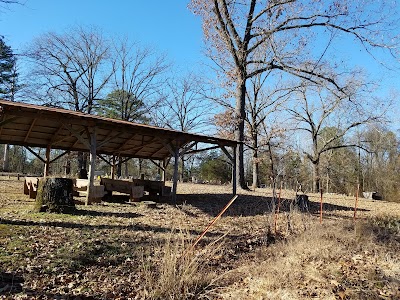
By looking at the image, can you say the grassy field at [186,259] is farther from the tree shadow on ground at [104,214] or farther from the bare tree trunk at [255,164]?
the bare tree trunk at [255,164]

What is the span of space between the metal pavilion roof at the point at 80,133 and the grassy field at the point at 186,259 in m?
2.71

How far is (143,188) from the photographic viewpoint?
1279cm

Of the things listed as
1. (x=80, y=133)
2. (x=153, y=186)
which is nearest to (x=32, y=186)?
(x=80, y=133)

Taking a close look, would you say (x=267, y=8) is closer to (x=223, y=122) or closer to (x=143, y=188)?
(x=223, y=122)

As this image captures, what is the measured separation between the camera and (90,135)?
10.8 m

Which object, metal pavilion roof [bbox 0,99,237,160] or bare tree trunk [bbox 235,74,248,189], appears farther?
bare tree trunk [bbox 235,74,248,189]

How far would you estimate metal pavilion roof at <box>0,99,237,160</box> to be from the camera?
31.4 ft

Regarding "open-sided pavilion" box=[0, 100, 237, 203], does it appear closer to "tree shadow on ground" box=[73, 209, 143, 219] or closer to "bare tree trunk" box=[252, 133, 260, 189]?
"tree shadow on ground" box=[73, 209, 143, 219]

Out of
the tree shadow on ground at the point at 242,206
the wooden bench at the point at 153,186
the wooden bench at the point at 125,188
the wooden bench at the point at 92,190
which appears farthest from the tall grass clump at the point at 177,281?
the wooden bench at the point at 153,186

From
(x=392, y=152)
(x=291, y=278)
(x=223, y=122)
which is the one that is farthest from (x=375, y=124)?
(x=291, y=278)

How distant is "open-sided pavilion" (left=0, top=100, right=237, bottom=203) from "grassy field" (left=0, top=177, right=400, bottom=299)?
265 centimetres

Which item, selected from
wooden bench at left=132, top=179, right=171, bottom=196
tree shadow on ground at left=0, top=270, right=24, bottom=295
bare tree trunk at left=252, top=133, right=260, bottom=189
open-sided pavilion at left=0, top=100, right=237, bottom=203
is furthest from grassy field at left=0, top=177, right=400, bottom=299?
bare tree trunk at left=252, top=133, right=260, bottom=189

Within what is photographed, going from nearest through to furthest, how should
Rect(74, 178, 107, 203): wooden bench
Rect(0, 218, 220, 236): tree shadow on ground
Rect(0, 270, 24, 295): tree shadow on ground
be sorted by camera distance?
Rect(0, 270, 24, 295): tree shadow on ground
Rect(0, 218, 220, 236): tree shadow on ground
Rect(74, 178, 107, 203): wooden bench

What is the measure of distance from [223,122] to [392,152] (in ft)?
72.4
